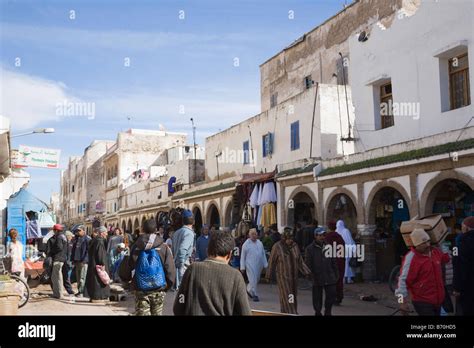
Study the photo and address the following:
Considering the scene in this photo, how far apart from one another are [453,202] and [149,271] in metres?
9.41

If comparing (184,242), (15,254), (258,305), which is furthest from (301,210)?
(15,254)

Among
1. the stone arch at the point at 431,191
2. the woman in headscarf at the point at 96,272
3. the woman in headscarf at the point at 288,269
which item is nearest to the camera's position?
the woman in headscarf at the point at 288,269

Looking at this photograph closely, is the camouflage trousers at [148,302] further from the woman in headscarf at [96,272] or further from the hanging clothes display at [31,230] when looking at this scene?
the hanging clothes display at [31,230]

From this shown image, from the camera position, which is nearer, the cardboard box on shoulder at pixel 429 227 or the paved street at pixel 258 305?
the cardboard box on shoulder at pixel 429 227

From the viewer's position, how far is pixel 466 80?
42.6ft

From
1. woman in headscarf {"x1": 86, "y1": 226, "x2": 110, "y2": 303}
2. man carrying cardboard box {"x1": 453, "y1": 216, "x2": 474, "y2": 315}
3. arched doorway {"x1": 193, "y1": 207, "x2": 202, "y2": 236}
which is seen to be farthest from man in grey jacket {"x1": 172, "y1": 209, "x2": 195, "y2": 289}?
arched doorway {"x1": 193, "y1": 207, "x2": 202, "y2": 236}

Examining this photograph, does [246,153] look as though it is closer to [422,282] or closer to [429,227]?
[429,227]

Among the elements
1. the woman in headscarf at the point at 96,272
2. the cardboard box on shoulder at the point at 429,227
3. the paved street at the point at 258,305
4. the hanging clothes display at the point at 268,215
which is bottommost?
the paved street at the point at 258,305

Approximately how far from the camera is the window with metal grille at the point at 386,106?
15711 mm

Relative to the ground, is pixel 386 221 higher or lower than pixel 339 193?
lower

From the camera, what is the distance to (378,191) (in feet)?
46.8

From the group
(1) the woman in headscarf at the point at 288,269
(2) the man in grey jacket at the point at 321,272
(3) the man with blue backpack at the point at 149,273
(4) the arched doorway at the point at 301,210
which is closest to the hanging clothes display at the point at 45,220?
(4) the arched doorway at the point at 301,210
